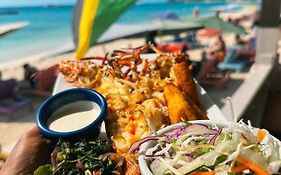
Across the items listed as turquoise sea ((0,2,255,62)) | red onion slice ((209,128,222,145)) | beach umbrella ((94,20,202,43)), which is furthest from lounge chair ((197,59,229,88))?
red onion slice ((209,128,222,145))

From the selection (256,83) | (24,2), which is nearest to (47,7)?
(24,2)

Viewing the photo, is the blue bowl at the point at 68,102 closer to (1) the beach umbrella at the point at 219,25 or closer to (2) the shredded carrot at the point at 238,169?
(2) the shredded carrot at the point at 238,169

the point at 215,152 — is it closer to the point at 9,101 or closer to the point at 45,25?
the point at 9,101

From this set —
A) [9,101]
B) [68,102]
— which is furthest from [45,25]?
[68,102]

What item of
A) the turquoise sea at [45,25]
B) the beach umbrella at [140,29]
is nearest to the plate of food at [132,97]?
the beach umbrella at [140,29]

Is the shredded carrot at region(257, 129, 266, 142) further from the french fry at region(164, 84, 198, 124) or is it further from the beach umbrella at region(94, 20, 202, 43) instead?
the beach umbrella at region(94, 20, 202, 43)

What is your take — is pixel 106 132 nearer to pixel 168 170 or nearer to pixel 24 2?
pixel 168 170
